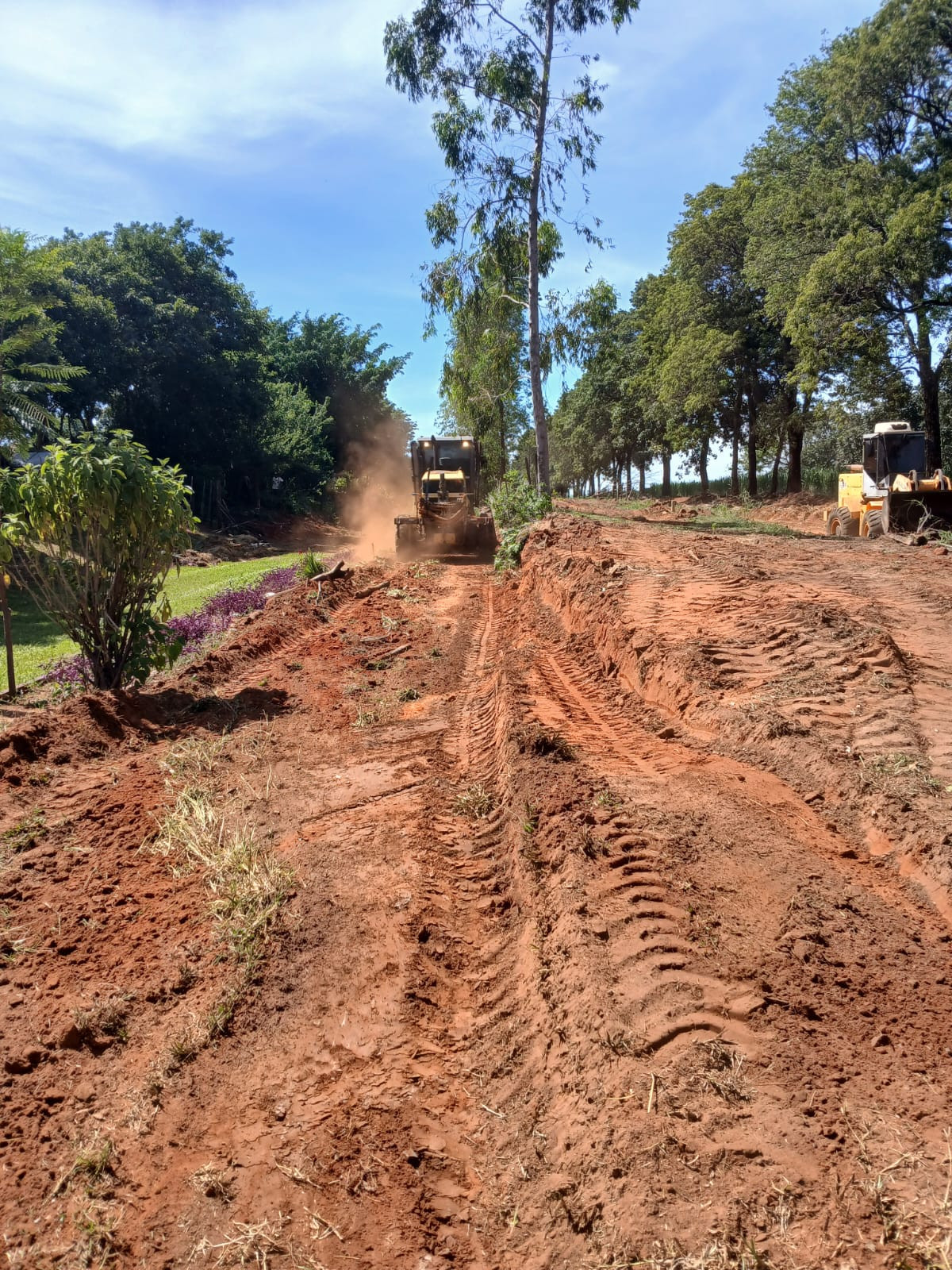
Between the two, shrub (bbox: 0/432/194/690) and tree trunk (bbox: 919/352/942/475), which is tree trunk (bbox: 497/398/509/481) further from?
shrub (bbox: 0/432/194/690)

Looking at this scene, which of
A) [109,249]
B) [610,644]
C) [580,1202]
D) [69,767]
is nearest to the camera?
[580,1202]

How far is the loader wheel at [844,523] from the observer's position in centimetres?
1956

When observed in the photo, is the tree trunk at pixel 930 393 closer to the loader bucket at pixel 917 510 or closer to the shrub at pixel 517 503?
the loader bucket at pixel 917 510

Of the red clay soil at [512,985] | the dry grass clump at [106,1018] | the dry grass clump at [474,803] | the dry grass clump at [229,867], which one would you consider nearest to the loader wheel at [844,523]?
the red clay soil at [512,985]

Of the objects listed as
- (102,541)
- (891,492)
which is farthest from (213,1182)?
(891,492)

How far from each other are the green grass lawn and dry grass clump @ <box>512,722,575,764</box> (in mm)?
6931

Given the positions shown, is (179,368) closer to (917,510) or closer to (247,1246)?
(917,510)

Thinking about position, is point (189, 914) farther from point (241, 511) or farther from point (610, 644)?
point (241, 511)

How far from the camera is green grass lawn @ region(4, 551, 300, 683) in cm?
1246

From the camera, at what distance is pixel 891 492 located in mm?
16500

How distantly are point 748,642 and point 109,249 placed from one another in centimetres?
3524

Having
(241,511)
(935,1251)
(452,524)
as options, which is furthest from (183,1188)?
(241,511)

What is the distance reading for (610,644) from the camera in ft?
29.3

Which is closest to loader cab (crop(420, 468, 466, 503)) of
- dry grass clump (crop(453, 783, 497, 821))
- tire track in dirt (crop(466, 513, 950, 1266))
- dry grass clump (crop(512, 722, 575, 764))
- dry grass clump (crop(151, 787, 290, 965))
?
dry grass clump (crop(512, 722, 575, 764))
